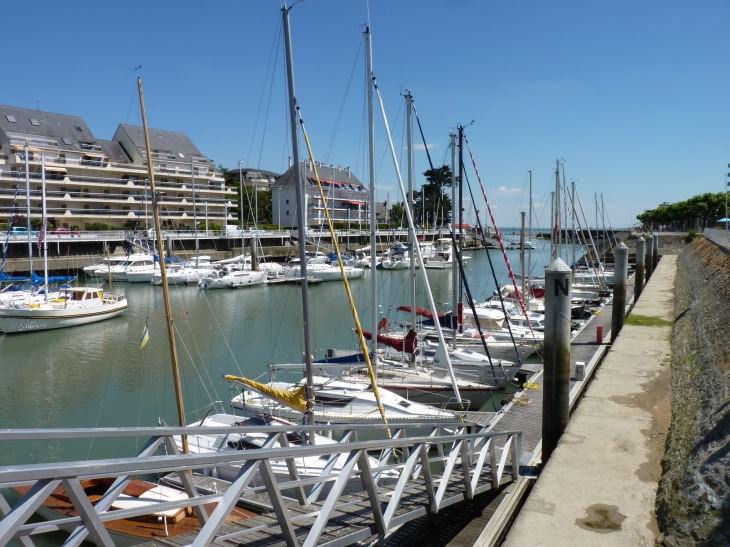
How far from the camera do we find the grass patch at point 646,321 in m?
19.6

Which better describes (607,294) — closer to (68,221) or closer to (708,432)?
(708,432)

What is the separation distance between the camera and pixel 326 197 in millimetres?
96562

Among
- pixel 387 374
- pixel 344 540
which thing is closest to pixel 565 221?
pixel 387 374

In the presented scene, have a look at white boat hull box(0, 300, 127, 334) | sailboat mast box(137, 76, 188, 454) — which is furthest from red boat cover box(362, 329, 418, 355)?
white boat hull box(0, 300, 127, 334)

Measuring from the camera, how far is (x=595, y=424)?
32.7 ft

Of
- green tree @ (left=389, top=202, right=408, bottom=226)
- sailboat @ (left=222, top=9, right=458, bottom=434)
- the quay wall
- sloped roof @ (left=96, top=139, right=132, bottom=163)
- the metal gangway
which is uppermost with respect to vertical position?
sloped roof @ (left=96, top=139, right=132, bottom=163)

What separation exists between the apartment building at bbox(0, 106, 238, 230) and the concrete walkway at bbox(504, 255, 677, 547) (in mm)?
58140

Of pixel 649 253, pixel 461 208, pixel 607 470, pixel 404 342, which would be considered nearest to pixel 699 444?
pixel 607 470

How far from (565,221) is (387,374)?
3378 centimetres

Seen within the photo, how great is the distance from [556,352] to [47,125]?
7979 centimetres

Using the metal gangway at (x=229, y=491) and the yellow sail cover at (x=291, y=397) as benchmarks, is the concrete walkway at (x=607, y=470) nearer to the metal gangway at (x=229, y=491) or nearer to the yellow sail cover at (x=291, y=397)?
the metal gangway at (x=229, y=491)

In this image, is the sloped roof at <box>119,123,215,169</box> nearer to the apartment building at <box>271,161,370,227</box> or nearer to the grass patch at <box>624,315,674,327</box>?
the apartment building at <box>271,161,370,227</box>

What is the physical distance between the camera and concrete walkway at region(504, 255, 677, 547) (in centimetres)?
653

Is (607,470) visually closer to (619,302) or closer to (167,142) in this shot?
(619,302)
